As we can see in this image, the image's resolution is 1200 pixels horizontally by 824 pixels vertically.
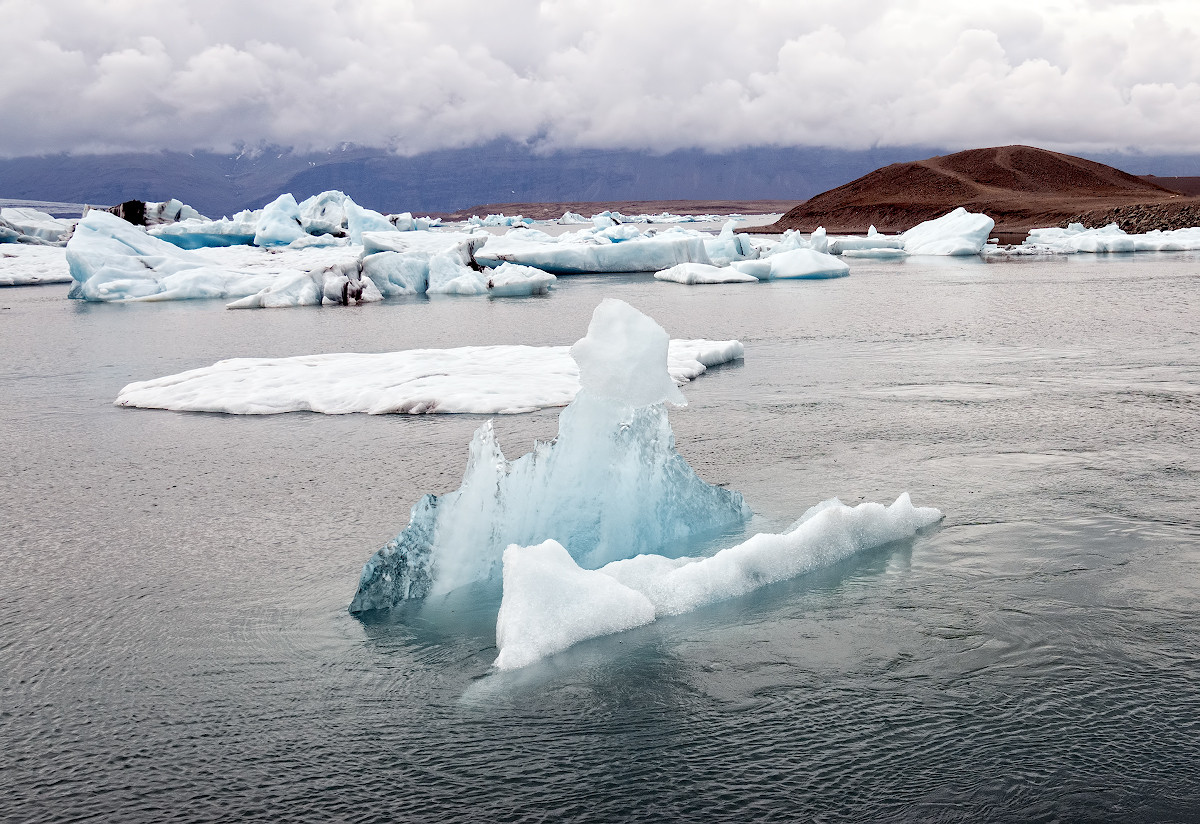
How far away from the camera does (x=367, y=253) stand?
32.0 meters

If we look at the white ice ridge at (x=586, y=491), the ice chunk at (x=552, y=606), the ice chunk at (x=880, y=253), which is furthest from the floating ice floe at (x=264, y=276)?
the ice chunk at (x=552, y=606)

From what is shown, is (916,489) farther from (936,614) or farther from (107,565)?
(107,565)

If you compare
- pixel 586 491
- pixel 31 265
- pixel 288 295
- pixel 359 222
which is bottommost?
pixel 586 491

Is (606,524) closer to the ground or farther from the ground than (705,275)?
closer to the ground

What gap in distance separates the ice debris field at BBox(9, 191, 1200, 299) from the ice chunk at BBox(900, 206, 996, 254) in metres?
0.07

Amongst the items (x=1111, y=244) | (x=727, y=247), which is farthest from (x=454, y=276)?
(x=1111, y=244)

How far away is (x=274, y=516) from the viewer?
6.22 metres

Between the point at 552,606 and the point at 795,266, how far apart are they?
24319 millimetres

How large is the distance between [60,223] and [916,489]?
163 feet

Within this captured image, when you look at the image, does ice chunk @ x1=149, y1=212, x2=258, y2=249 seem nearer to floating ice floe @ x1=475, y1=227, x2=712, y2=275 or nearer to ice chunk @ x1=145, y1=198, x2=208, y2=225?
ice chunk @ x1=145, y1=198, x2=208, y2=225

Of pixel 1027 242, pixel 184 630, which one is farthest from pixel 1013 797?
pixel 1027 242

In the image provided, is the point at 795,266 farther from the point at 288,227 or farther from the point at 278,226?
A: the point at 278,226

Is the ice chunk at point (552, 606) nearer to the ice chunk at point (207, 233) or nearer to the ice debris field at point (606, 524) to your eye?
the ice debris field at point (606, 524)

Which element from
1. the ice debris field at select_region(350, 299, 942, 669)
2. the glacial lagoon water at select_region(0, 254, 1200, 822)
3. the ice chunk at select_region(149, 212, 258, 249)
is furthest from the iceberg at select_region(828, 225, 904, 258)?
the ice debris field at select_region(350, 299, 942, 669)
